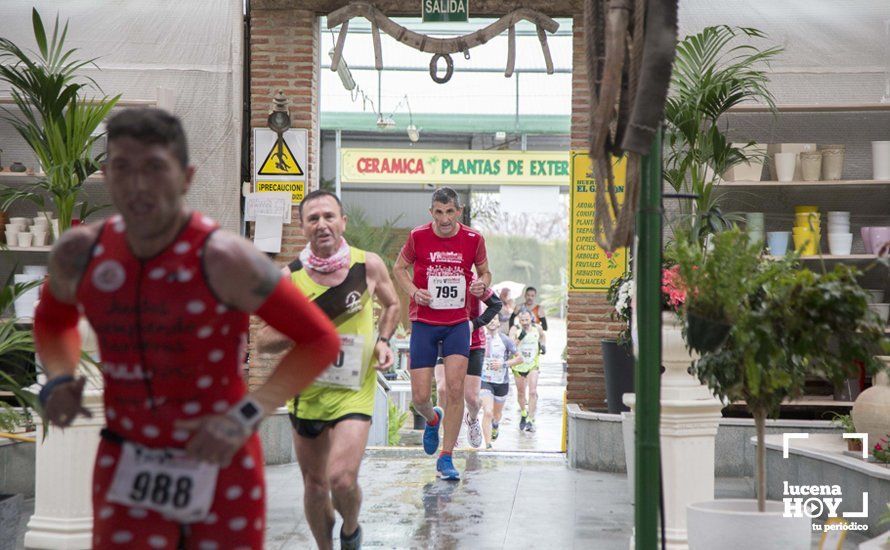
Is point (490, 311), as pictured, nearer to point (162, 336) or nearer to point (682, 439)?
point (682, 439)

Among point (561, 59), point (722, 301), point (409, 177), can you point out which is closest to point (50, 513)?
point (722, 301)

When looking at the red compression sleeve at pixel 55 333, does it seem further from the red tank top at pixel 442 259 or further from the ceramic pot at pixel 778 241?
the ceramic pot at pixel 778 241

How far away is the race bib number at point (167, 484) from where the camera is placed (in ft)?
7.67

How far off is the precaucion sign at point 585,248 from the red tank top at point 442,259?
149 cm

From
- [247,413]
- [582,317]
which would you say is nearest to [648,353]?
[247,413]

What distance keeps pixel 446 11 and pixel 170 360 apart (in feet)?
21.7

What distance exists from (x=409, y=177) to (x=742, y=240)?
14712 mm

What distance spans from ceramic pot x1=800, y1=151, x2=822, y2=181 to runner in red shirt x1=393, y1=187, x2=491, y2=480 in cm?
267

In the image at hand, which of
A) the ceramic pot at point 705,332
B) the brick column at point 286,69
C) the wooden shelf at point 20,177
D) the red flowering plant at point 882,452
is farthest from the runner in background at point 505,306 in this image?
the ceramic pot at point 705,332

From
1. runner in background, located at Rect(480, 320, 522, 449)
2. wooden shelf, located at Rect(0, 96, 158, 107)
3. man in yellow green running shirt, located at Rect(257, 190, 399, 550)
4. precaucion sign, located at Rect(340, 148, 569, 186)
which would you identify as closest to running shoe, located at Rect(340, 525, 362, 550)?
man in yellow green running shirt, located at Rect(257, 190, 399, 550)

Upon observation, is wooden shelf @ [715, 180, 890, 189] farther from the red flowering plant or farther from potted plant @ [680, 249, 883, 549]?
potted plant @ [680, 249, 883, 549]

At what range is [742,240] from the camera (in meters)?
3.90

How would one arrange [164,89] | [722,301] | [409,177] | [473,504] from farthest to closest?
[409,177], [164,89], [473,504], [722,301]

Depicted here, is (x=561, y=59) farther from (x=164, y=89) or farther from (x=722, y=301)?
(x=722, y=301)
